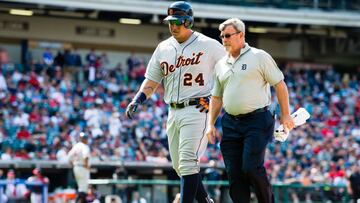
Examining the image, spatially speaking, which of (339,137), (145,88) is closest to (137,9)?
(339,137)

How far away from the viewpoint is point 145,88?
28.7 feet

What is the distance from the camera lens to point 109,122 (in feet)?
79.5

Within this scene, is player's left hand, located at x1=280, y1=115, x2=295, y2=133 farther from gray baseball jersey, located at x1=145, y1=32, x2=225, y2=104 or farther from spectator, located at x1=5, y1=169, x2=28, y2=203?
spectator, located at x1=5, y1=169, x2=28, y2=203

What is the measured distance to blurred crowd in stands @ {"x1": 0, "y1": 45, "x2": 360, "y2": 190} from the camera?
73.9ft

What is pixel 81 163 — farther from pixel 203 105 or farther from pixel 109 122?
pixel 203 105

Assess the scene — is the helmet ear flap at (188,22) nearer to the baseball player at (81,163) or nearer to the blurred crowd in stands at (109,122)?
the baseball player at (81,163)

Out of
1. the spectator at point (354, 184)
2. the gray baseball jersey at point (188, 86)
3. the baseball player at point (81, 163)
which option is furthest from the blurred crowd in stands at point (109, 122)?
the gray baseball jersey at point (188, 86)

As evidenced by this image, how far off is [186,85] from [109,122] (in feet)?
52.2

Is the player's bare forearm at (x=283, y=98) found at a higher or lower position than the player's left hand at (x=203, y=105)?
higher

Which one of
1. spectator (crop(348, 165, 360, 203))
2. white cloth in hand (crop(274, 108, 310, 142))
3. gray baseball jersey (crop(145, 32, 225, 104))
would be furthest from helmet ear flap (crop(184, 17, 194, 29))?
spectator (crop(348, 165, 360, 203))

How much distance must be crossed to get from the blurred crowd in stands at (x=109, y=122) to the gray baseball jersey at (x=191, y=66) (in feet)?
43.3

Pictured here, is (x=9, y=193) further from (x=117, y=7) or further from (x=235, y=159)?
(x=117, y=7)

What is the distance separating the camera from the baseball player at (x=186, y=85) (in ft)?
27.3

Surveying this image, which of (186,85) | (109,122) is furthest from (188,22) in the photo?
(109,122)
